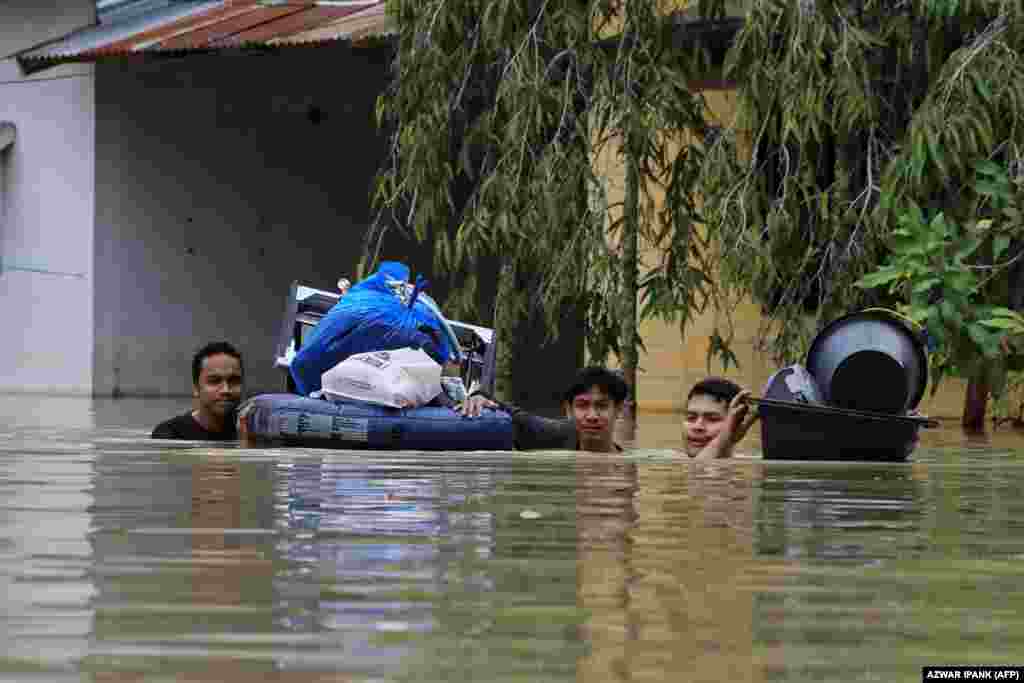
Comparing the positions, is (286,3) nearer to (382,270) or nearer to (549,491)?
(382,270)

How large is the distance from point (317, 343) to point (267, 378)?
18254 mm

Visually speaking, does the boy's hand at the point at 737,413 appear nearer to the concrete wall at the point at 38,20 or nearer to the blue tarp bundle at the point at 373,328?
the blue tarp bundle at the point at 373,328

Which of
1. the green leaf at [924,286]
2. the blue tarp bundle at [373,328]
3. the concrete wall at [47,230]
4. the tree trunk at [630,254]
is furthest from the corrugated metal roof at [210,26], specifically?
the blue tarp bundle at [373,328]

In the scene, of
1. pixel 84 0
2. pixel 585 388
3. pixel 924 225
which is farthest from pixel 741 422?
pixel 84 0

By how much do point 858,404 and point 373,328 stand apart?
2.87m

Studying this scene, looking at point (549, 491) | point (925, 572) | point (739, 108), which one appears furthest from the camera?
point (739, 108)

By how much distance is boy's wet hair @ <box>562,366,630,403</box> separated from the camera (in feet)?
44.4

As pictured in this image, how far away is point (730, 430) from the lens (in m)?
12.9

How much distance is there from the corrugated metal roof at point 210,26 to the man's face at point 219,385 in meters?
9.41

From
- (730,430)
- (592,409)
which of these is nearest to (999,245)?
(592,409)

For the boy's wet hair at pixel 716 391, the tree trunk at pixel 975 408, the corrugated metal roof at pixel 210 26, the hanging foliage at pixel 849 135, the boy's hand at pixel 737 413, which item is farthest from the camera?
the corrugated metal roof at pixel 210 26

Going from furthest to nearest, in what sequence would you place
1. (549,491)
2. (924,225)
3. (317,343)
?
(924,225), (317,343), (549,491)

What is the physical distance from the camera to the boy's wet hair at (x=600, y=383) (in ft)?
44.4

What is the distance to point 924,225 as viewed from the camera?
16.8 metres
